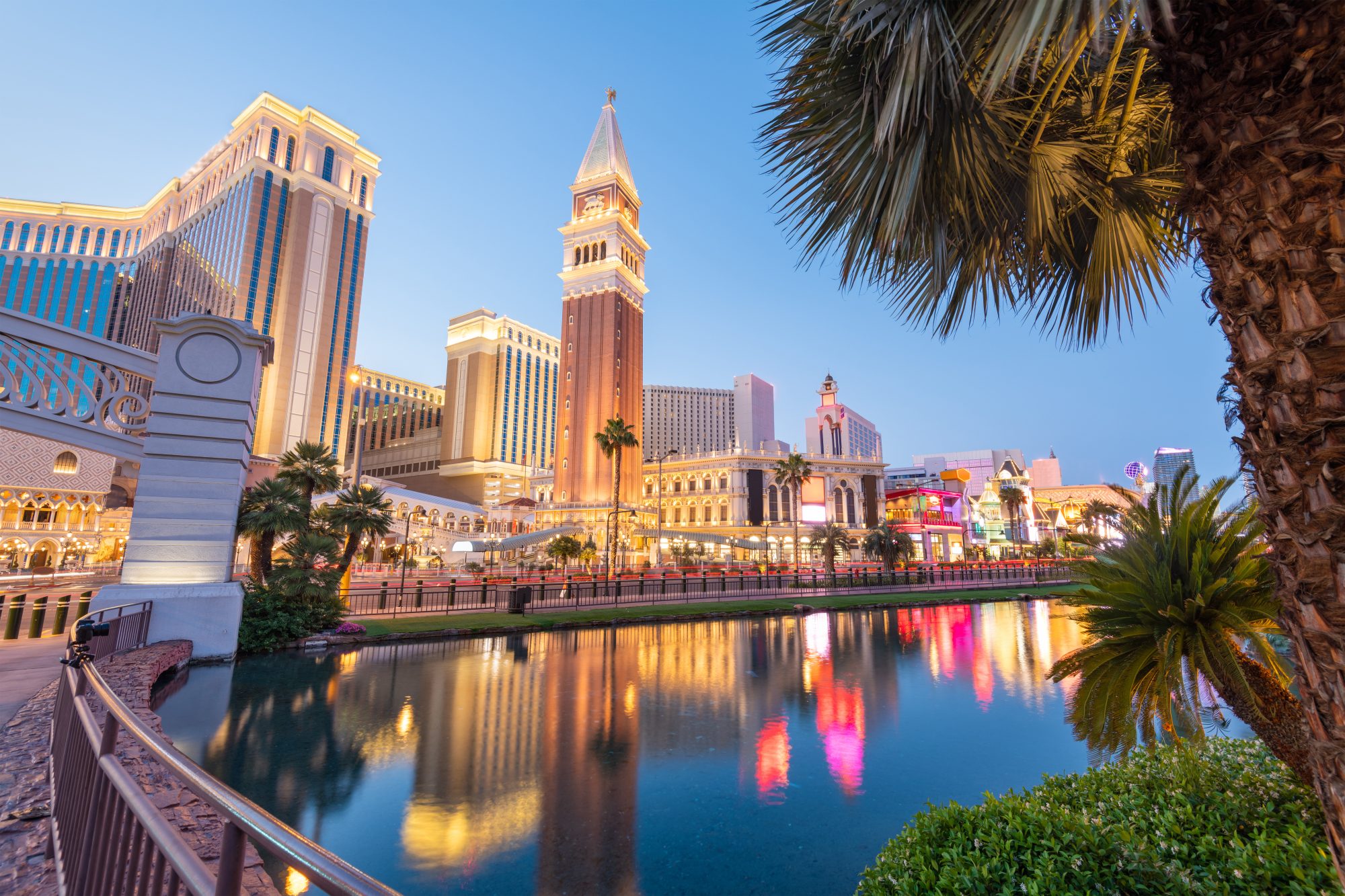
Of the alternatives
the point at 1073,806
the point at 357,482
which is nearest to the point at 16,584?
the point at 357,482

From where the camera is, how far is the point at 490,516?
94.2 m

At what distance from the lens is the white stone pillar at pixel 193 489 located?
42.1 feet

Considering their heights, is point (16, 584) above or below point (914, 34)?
below

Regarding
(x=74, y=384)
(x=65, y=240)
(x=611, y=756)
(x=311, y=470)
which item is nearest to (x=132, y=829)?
(x=611, y=756)

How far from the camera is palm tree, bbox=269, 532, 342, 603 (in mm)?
16328

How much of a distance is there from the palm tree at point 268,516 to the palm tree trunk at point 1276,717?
22.3 meters

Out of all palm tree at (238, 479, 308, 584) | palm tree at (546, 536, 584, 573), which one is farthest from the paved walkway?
palm tree at (546, 536, 584, 573)

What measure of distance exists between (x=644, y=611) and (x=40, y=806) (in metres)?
22.5

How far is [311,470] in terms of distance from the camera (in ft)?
81.0

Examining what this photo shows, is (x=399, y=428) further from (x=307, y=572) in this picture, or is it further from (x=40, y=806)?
(x=40, y=806)

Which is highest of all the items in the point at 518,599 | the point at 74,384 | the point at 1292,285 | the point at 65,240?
the point at 65,240

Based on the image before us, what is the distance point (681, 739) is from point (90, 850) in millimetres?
7618

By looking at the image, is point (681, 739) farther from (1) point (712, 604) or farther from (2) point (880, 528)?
(2) point (880, 528)

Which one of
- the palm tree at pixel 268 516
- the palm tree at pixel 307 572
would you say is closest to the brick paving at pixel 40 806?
the palm tree at pixel 307 572
